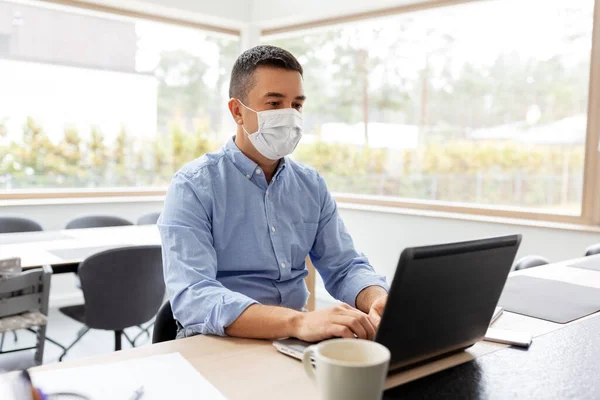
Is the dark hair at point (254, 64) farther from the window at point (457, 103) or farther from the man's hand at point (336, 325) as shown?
the window at point (457, 103)

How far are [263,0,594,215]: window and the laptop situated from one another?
308 cm

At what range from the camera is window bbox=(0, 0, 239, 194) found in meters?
4.48

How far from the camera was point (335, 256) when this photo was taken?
1671 millimetres

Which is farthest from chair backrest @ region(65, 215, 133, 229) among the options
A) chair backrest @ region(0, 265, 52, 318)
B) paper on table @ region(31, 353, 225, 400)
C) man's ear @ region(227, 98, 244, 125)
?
paper on table @ region(31, 353, 225, 400)

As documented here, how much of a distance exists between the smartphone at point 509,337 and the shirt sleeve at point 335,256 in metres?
0.41

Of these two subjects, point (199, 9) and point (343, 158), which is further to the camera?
point (343, 158)

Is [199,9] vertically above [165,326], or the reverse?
[199,9]

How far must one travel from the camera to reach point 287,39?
5.48 metres

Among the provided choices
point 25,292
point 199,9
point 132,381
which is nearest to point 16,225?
point 25,292

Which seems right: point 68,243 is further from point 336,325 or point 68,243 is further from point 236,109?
point 336,325

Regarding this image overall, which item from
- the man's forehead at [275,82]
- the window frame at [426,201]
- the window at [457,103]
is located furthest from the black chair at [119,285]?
the window at [457,103]

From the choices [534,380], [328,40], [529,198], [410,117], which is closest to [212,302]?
[534,380]

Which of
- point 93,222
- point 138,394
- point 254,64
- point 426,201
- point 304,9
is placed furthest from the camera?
point 304,9

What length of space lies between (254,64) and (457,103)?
3.16 meters
